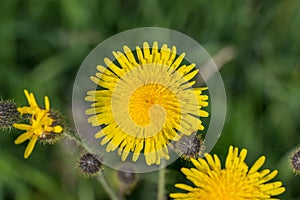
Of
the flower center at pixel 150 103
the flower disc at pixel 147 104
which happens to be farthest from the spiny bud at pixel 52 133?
the flower center at pixel 150 103

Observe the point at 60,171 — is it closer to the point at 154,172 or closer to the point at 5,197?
the point at 5,197

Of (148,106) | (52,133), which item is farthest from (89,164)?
(148,106)

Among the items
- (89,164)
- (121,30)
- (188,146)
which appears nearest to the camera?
(188,146)

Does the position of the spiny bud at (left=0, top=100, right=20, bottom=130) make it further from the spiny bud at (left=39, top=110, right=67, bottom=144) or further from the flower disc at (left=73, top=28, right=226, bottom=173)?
the flower disc at (left=73, top=28, right=226, bottom=173)

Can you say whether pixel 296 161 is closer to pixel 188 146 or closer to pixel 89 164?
pixel 188 146

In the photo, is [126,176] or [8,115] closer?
[8,115]

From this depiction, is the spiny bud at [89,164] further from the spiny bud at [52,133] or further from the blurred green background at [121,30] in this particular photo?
the blurred green background at [121,30]
